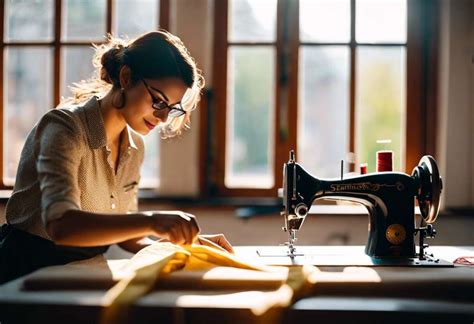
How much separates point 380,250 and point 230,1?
174cm

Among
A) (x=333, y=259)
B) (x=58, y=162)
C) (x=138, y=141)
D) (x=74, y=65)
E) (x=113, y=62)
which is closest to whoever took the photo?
(x=58, y=162)

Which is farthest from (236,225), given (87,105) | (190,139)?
(87,105)

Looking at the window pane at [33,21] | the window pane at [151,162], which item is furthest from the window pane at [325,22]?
the window pane at [33,21]

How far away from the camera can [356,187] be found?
5.46 feet

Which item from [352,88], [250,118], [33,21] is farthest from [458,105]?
[33,21]

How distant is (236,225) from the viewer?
276 centimetres

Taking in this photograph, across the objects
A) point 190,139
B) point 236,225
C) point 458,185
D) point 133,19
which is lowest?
point 236,225

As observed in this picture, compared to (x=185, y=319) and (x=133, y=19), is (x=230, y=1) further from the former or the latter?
(x=185, y=319)

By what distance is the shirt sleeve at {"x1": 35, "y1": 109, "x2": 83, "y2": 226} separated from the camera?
4.44 ft

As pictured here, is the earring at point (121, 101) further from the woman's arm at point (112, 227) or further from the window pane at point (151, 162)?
the window pane at point (151, 162)

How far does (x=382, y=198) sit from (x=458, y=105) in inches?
52.2

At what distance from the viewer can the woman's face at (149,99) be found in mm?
1641

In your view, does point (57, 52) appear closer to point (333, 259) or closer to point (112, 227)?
point (112, 227)

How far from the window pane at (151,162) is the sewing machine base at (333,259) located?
133 cm
